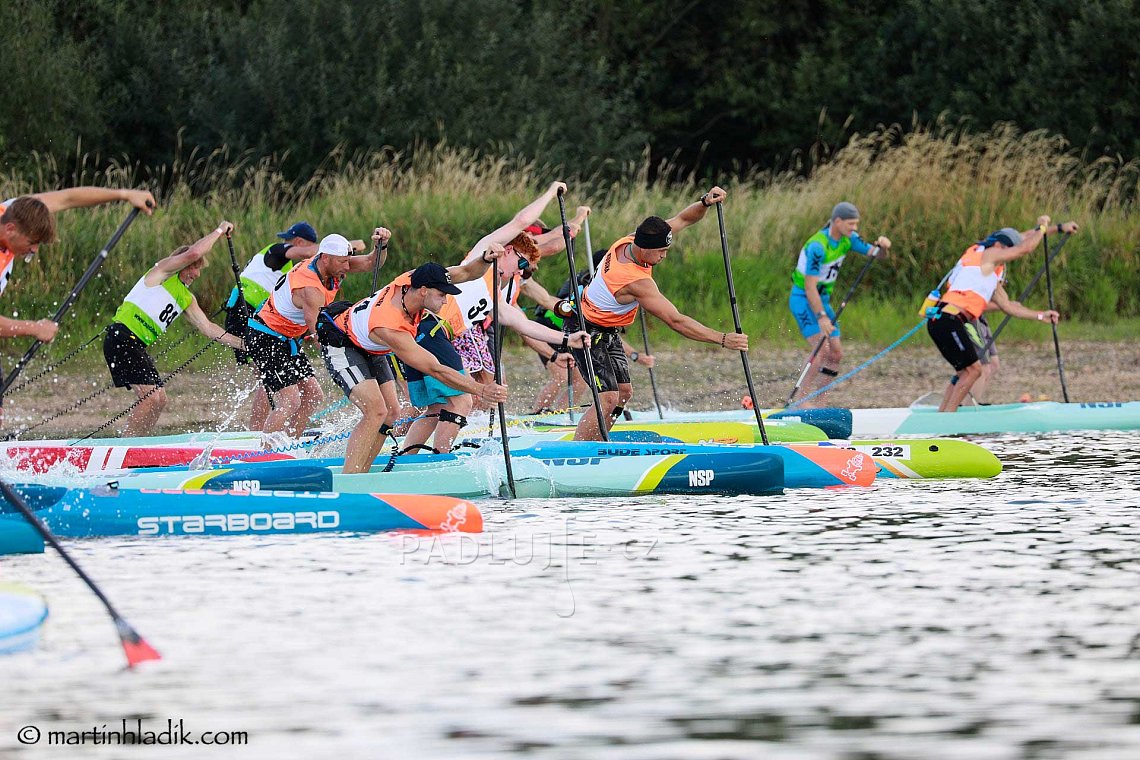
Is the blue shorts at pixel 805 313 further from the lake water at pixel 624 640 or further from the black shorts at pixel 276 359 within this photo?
the lake water at pixel 624 640

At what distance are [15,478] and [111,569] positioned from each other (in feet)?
10.5

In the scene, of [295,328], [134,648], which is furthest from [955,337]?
[134,648]

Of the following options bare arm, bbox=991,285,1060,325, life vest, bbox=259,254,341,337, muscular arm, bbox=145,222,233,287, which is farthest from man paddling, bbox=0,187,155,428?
bare arm, bbox=991,285,1060,325

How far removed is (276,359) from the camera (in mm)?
11898

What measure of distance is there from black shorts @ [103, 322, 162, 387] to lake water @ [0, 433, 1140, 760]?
12.2 ft

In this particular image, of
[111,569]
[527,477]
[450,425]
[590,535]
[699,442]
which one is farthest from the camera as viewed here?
[699,442]

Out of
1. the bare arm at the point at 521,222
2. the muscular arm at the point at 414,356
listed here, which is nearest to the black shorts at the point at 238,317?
the bare arm at the point at 521,222

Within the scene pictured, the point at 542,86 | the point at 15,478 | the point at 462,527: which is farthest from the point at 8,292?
the point at 542,86

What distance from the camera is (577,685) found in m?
5.63

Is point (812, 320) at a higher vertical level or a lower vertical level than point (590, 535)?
higher

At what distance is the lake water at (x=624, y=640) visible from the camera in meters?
5.13

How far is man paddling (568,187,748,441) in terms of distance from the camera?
10570 mm

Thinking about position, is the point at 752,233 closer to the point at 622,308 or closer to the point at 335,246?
the point at 622,308

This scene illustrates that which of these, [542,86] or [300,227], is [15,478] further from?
[542,86]
